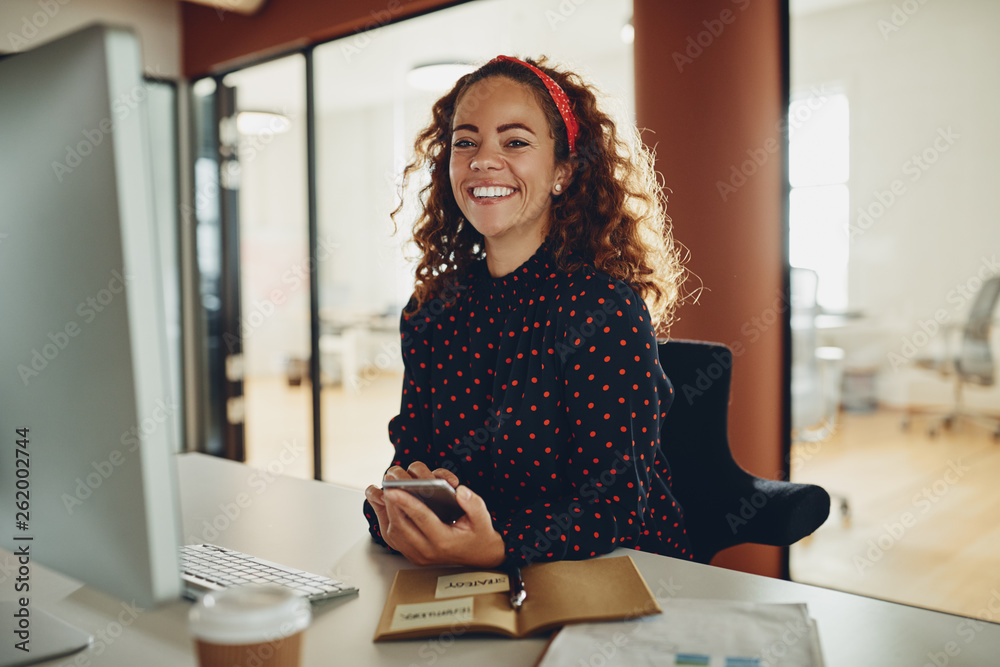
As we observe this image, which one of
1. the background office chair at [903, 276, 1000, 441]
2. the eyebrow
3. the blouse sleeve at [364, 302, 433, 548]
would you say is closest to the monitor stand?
the blouse sleeve at [364, 302, 433, 548]

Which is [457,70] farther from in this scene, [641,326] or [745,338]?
[641,326]

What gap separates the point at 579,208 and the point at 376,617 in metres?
0.92

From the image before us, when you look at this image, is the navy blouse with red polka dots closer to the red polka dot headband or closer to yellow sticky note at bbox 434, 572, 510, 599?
yellow sticky note at bbox 434, 572, 510, 599

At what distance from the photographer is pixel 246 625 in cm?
55

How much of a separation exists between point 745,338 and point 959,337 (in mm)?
794

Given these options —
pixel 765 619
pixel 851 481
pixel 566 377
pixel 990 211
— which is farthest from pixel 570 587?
pixel 851 481

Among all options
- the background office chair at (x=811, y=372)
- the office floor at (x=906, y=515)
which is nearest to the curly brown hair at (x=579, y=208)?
the background office chair at (x=811, y=372)

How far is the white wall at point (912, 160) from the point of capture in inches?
97.9

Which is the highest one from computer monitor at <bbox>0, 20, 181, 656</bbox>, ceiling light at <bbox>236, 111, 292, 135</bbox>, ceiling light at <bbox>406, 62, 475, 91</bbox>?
ceiling light at <bbox>406, 62, 475, 91</bbox>

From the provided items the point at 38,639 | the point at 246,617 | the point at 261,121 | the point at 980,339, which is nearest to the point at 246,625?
the point at 246,617

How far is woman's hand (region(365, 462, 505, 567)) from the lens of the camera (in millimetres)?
976

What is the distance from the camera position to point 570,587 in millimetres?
893

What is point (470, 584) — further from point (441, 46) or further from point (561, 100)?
point (441, 46)

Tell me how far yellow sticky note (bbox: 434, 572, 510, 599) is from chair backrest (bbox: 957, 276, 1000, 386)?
2.30 meters
